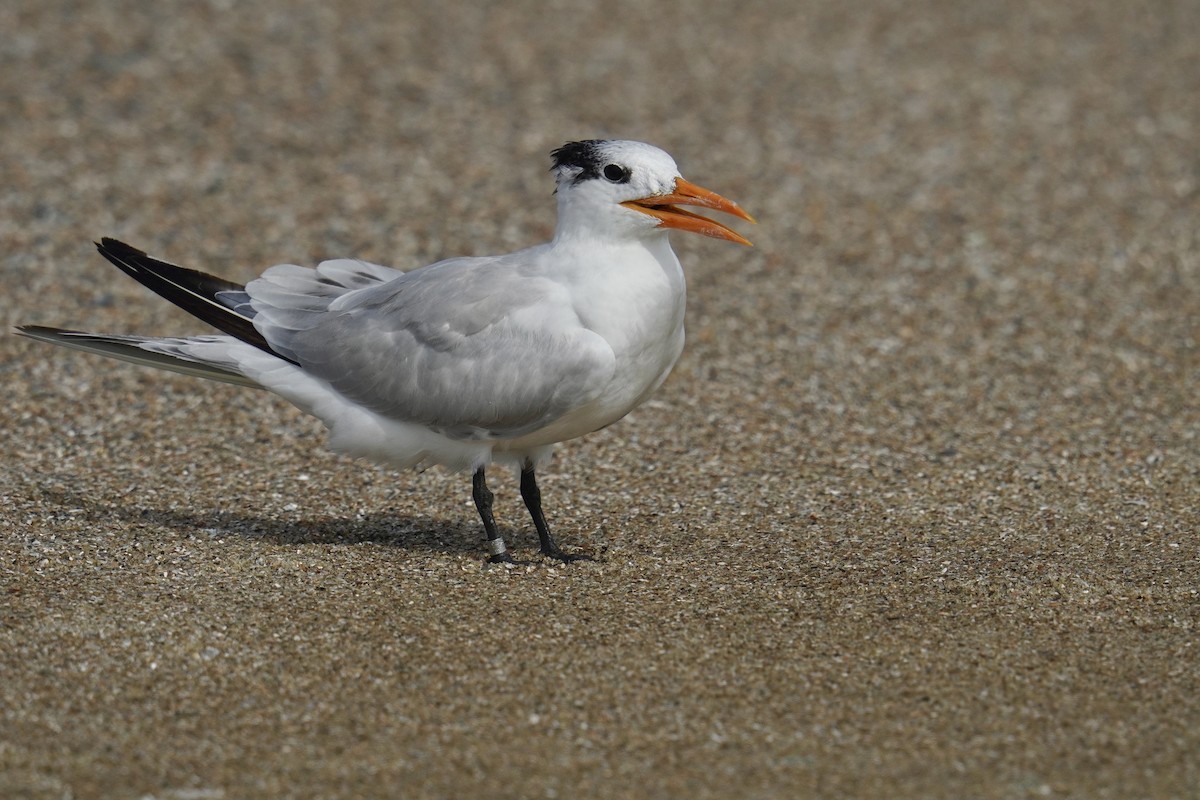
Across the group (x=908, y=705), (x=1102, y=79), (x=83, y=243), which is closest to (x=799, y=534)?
(x=908, y=705)

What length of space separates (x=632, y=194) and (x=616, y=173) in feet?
0.28

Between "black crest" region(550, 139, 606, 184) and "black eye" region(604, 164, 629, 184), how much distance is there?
0.08ft

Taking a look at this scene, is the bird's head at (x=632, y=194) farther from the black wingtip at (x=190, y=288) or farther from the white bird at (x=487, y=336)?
the black wingtip at (x=190, y=288)

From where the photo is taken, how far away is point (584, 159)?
4551 mm

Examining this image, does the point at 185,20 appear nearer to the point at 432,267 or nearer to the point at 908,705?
the point at 432,267

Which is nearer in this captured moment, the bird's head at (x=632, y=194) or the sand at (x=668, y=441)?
the sand at (x=668, y=441)

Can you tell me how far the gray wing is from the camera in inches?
177

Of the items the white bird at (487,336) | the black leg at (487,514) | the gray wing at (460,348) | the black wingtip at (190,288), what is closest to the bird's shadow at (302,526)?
the black leg at (487,514)

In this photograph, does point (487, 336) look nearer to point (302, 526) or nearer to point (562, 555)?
point (562, 555)

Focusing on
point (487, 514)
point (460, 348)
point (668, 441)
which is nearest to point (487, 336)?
point (460, 348)

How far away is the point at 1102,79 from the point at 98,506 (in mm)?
7560

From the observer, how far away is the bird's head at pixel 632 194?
4.48 m

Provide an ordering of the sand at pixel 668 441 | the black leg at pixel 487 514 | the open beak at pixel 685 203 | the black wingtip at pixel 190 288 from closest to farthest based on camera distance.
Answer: the sand at pixel 668 441 → the open beak at pixel 685 203 → the black leg at pixel 487 514 → the black wingtip at pixel 190 288

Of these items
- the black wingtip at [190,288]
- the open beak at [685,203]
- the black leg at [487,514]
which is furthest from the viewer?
the black wingtip at [190,288]
